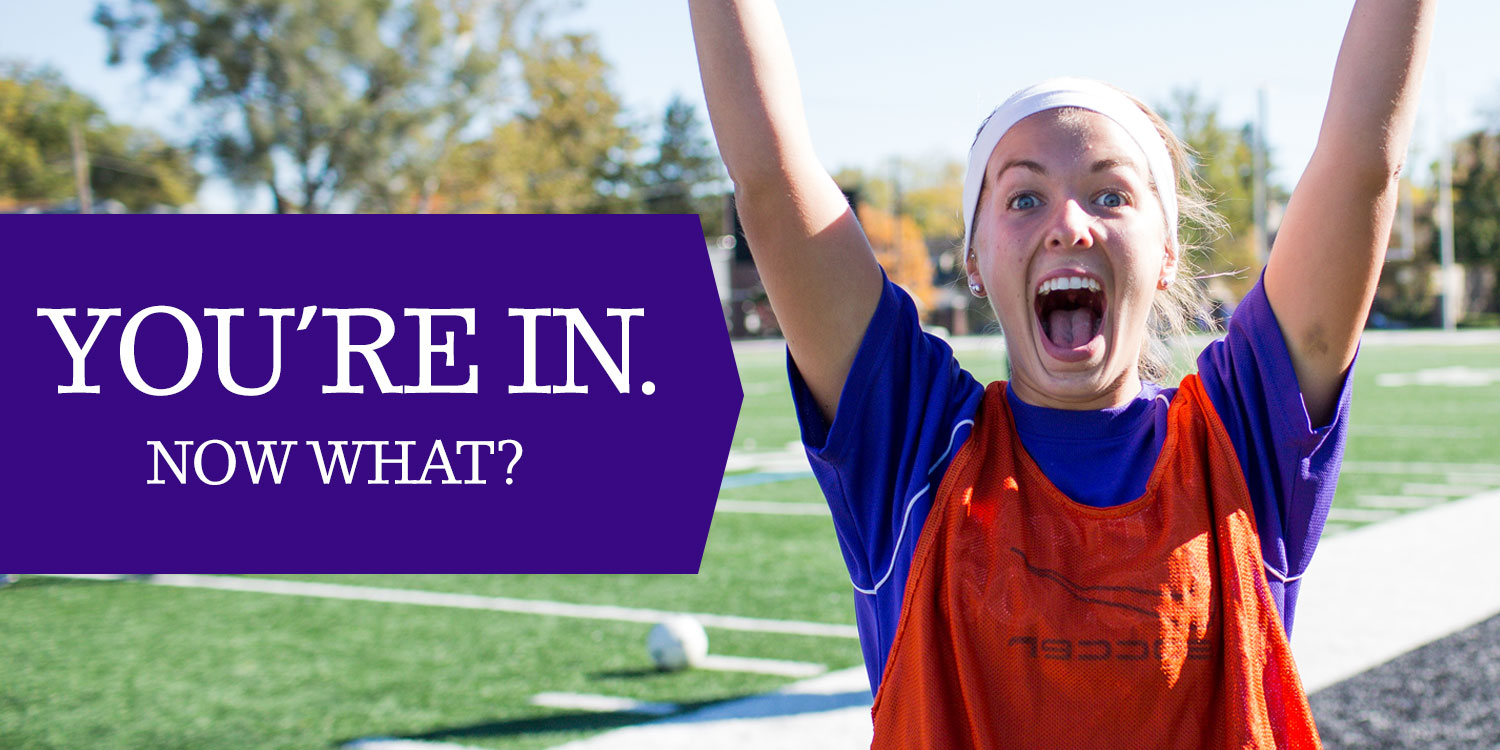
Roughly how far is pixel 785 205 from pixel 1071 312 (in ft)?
1.40

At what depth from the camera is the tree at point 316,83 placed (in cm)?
3622

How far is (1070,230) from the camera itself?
1.61 m

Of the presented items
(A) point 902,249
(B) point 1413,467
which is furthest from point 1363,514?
(A) point 902,249

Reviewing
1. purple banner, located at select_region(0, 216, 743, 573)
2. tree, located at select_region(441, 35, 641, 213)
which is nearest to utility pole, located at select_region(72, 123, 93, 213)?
tree, located at select_region(441, 35, 641, 213)

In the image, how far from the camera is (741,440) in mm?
Result: 14602

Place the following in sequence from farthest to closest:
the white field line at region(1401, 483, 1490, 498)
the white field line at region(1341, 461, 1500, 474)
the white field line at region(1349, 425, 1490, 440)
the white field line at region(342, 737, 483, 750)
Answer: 1. the white field line at region(1349, 425, 1490, 440)
2. the white field line at region(1341, 461, 1500, 474)
3. the white field line at region(1401, 483, 1490, 498)
4. the white field line at region(342, 737, 483, 750)

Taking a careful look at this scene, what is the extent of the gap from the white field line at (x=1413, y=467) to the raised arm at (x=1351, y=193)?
10.2m

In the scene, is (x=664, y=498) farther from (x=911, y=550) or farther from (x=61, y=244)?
(x=61, y=244)

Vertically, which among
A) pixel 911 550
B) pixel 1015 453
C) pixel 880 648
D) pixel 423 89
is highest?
pixel 423 89

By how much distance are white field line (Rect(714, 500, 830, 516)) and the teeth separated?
7860 millimetres

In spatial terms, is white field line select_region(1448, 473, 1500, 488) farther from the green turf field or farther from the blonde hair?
the blonde hair

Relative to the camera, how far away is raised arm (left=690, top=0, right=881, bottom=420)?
165cm

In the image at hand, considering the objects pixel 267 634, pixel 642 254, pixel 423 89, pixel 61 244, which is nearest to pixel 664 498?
pixel 642 254

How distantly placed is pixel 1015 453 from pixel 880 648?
0.30m
